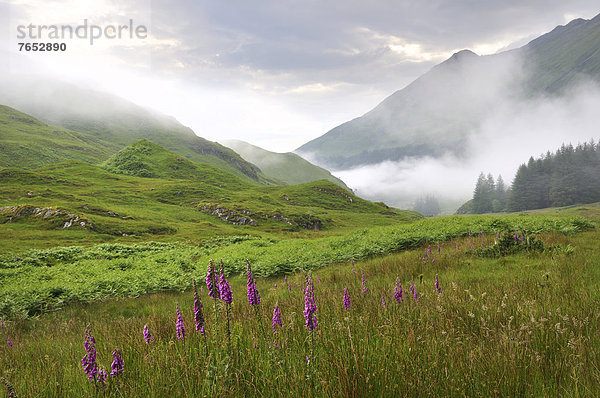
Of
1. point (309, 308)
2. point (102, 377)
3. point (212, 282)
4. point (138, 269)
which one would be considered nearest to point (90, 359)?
point (102, 377)

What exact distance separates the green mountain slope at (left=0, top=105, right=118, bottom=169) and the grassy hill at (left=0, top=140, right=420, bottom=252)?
28709 mm

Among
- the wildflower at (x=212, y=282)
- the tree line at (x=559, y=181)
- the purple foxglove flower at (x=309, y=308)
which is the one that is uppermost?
the tree line at (x=559, y=181)

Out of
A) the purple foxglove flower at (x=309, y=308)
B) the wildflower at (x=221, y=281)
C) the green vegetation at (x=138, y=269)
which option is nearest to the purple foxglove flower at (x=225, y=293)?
the wildflower at (x=221, y=281)

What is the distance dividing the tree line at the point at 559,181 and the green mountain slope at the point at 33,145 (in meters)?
218

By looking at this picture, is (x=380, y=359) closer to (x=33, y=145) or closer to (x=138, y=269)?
(x=138, y=269)

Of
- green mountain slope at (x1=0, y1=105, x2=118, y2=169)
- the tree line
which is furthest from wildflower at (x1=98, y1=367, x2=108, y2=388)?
the tree line

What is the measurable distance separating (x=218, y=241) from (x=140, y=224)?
65.2 feet

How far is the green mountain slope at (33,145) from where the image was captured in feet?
386

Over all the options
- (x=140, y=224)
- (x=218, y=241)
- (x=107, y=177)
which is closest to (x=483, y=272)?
(x=218, y=241)

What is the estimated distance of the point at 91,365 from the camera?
2965 mm

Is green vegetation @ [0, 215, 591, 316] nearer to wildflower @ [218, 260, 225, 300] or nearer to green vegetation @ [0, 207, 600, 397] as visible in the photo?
green vegetation @ [0, 207, 600, 397]

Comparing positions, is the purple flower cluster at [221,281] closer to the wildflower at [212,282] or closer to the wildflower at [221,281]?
the wildflower at [221,281]

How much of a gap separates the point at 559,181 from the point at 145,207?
170 meters

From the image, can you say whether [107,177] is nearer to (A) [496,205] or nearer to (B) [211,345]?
(B) [211,345]
